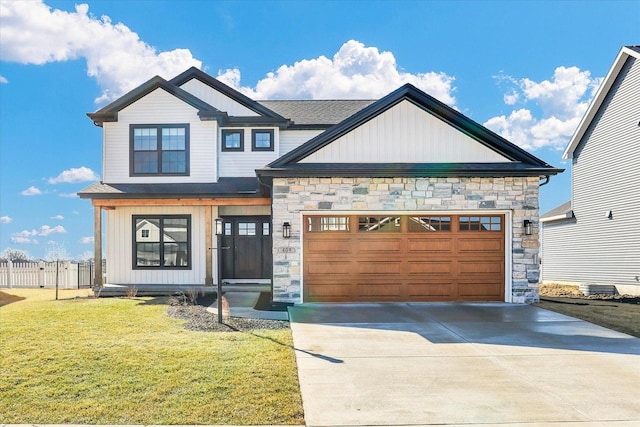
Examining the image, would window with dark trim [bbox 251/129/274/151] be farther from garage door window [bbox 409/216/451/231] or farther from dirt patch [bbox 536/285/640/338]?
dirt patch [bbox 536/285/640/338]

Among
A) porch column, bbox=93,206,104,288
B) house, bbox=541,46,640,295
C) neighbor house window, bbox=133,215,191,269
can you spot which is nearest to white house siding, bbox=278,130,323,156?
neighbor house window, bbox=133,215,191,269

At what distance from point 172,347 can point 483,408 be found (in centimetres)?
444

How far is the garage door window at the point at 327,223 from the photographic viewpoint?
11422 mm

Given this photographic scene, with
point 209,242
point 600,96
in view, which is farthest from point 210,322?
point 600,96

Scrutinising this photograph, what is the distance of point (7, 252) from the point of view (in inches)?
1144

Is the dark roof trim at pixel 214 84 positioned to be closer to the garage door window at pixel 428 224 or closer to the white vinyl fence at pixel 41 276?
the garage door window at pixel 428 224

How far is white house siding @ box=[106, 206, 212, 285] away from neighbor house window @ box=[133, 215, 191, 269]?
5.6 inches

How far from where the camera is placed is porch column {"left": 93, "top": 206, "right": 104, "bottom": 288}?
13812 millimetres

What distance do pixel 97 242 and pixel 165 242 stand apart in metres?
1.96

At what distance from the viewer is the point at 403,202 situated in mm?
11336

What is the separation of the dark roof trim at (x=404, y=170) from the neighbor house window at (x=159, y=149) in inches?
197

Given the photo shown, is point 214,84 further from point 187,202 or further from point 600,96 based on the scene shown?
point 600,96

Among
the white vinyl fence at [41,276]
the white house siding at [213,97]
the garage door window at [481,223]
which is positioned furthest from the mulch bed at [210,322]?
the white vinyl fence at [41,276]

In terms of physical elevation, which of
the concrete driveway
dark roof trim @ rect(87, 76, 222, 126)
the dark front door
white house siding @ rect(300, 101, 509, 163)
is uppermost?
dark roof trim @ rect(87, 76, 222, 126)
